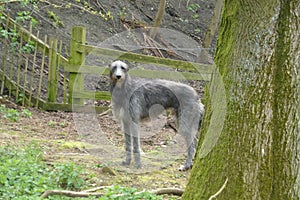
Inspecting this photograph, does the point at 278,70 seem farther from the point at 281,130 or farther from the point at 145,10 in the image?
the point at 145,10

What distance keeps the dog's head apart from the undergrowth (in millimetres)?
1622

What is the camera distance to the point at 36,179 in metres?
5.26

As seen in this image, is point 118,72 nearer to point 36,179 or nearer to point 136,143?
point 136,143

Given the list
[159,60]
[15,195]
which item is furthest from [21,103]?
[15,195]

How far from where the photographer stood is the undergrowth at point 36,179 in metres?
4.77

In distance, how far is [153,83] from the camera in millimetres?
7613

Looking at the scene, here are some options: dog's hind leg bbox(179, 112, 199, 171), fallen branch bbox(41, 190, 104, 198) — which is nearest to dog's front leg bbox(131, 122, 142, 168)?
dog's hind leg bbox(179, 112, 199, 171)

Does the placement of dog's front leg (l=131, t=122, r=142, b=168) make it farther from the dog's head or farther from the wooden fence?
the wooden fence

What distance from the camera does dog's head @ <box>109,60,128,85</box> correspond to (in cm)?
694

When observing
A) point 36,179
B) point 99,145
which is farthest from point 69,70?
point 36,179

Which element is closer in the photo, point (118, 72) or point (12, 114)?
point (118, 72)

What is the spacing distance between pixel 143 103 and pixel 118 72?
0.75 metres

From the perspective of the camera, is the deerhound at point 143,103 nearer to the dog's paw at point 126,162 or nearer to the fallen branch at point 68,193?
the dog's paw at point 126,162

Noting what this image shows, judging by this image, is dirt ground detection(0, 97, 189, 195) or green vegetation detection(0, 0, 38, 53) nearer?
dirt ground detection(0, 97, 189, 195)
